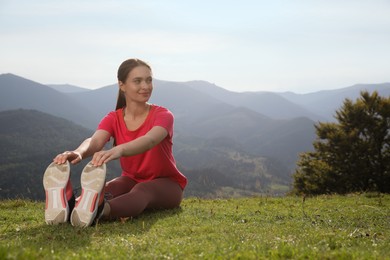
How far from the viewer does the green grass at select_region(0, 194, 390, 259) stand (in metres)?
3.80

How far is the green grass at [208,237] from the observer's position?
12.5 ft

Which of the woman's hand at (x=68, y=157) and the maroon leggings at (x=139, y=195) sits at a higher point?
the woman's hand at (x=68, y=157)

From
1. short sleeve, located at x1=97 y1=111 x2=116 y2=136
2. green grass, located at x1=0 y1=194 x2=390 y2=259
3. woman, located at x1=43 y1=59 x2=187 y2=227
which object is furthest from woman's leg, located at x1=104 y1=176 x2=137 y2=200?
short sleeve, located at x1=97 y1=111 x2=116 y2=136

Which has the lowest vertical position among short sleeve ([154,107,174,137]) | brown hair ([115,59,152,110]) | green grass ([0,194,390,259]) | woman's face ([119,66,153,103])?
green grass ([0,194,390,259])

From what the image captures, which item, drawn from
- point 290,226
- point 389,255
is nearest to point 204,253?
point 389,255

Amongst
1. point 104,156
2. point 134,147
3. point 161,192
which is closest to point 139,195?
point 161,192

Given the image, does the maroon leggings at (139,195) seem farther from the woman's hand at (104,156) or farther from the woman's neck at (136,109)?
the woman's neck at (136,109)

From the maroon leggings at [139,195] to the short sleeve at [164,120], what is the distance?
3.18 feet

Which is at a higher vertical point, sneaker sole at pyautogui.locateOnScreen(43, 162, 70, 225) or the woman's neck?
the woman's neck

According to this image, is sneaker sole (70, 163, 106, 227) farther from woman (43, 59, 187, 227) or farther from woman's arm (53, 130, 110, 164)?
woman's arm (53, 130, 110, 164)

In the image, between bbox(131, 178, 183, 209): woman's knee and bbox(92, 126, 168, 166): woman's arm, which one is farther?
bbox(131, 178, 183, 209): woman's knee

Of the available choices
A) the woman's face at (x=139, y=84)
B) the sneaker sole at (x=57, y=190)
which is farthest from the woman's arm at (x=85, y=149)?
the woman's face at (x=139, y=84)

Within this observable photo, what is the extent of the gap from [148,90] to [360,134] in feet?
73.4

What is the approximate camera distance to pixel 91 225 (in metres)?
5.64
